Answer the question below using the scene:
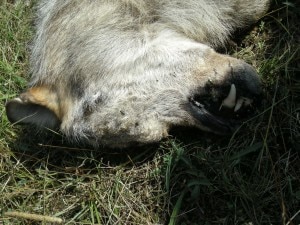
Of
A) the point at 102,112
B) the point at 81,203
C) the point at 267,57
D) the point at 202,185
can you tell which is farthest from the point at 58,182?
the point at 267,57

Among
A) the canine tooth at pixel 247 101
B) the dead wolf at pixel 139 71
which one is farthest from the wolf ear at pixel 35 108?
the canine tooth at pixel 247 101

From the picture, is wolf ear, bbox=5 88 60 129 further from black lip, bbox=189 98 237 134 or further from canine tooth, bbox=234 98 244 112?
canine tooth, bbox=234 98 244 112

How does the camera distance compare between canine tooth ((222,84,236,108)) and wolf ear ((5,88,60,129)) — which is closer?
canine tooth ((222,84,236,108))

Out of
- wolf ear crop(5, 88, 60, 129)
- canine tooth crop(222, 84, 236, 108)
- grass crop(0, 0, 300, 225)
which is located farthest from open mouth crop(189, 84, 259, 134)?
wolf ear crop(5, 88, 60, 129)

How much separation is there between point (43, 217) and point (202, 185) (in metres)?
1.14

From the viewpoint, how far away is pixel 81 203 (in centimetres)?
395

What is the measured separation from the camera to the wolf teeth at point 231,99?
3.37 meters

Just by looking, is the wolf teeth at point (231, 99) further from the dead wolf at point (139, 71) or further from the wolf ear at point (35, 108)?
the wolf ear at point (35, 108)

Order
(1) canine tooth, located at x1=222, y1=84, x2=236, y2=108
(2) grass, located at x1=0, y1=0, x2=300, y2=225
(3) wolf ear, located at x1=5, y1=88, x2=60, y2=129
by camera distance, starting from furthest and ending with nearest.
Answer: (3) wolf ear, located at x1=5, y1=88, x2=60, y2=129 → (2) grass, located at x1=0, y1=0, x2=300, y2=225 → (1) canine tooth, located at x1=222, y1=84, x2=236, y2=108

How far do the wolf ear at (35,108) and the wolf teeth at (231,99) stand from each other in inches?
45.4

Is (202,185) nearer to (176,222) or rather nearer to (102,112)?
(176,222)

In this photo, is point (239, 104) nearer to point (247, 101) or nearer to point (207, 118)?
point (247, 101)

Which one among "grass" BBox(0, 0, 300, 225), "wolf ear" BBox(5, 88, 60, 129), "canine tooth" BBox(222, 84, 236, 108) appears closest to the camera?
"canine tooth" BBox(222, 84, 236, 108)

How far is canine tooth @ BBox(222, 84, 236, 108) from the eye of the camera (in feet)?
11.1
